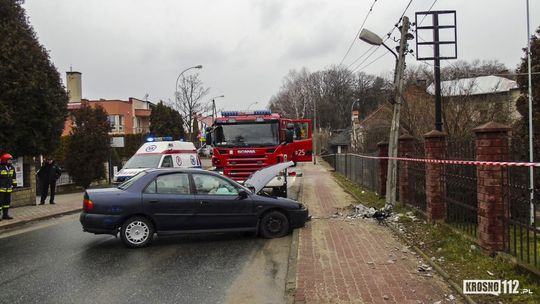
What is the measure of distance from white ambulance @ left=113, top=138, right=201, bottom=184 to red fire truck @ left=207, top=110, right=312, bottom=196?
275 centimetres

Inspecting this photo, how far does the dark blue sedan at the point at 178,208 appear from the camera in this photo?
29.0 ft

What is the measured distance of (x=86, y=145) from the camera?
25453mm

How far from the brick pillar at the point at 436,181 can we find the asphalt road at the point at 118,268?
3444 millimetres

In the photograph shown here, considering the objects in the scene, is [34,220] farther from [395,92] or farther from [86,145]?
[86,145]

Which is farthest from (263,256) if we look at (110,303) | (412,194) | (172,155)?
(172,155)

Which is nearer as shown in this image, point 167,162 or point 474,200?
Answer: point 474,200

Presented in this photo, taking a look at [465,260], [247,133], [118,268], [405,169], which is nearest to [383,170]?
[405,169]

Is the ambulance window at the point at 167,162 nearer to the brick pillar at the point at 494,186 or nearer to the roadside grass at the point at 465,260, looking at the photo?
the roadside grass at the point at 465,260

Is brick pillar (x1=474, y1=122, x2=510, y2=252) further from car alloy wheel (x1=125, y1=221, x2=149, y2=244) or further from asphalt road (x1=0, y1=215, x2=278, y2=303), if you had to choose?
car alloy wheel (x1=125, y1=221, x2=149, y2=244)

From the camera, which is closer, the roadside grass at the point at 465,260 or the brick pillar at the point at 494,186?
the roadside grass at the point at 465,260

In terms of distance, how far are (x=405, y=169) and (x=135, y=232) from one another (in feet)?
23.7

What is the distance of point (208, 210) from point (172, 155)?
10.2 meters

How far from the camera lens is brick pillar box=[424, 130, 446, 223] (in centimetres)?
970

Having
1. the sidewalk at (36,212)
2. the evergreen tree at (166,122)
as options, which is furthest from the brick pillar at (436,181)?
the evergreen tree at (166,122)
